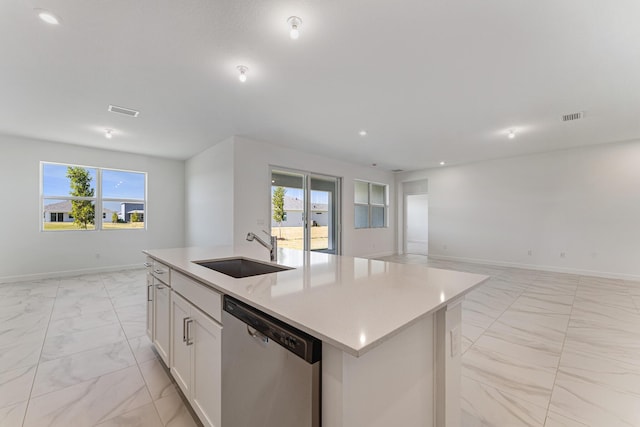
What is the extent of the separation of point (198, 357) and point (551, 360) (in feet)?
8.99

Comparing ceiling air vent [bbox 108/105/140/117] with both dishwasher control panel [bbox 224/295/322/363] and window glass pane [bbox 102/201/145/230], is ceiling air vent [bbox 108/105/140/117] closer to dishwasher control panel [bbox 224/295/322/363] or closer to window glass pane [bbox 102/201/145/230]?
window glass pane [bbox 102/201/145/230]

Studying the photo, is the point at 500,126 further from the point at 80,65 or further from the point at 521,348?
the point at 80,65

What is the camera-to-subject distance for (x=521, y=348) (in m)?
2.37

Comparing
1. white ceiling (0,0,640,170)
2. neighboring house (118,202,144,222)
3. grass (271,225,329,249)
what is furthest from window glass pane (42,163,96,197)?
grass (271,225,329,249)

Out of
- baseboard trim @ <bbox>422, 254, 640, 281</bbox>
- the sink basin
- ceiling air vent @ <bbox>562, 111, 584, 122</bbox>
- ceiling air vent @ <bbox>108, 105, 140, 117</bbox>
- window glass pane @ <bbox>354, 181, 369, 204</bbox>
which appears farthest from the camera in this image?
window glass pane @ <bbox>354, 181, 369, 204</bbox>

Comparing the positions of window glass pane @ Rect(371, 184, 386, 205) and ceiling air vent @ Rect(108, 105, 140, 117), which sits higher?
ceiling air vent @ Rect(108, 105, 140, 117)

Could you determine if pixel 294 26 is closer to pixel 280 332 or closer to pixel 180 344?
pixel 280 332

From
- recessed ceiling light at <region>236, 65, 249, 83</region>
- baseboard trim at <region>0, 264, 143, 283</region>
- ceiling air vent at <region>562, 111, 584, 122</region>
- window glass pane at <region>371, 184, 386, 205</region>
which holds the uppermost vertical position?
recessed ceiling light at <region>236, 65, 249, 83</region>

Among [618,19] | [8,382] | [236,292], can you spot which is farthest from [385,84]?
[8,382]

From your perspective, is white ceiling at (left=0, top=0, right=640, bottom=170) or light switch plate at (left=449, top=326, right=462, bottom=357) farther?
white ceiling at (left=0, top=0, right=640, bottom=170)

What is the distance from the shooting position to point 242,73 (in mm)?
2643

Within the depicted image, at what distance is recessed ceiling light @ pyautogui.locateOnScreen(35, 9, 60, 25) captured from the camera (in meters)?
1.86

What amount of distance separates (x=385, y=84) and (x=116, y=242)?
20.9ft

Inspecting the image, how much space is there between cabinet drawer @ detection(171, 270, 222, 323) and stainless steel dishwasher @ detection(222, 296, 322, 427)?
8 centimetres
